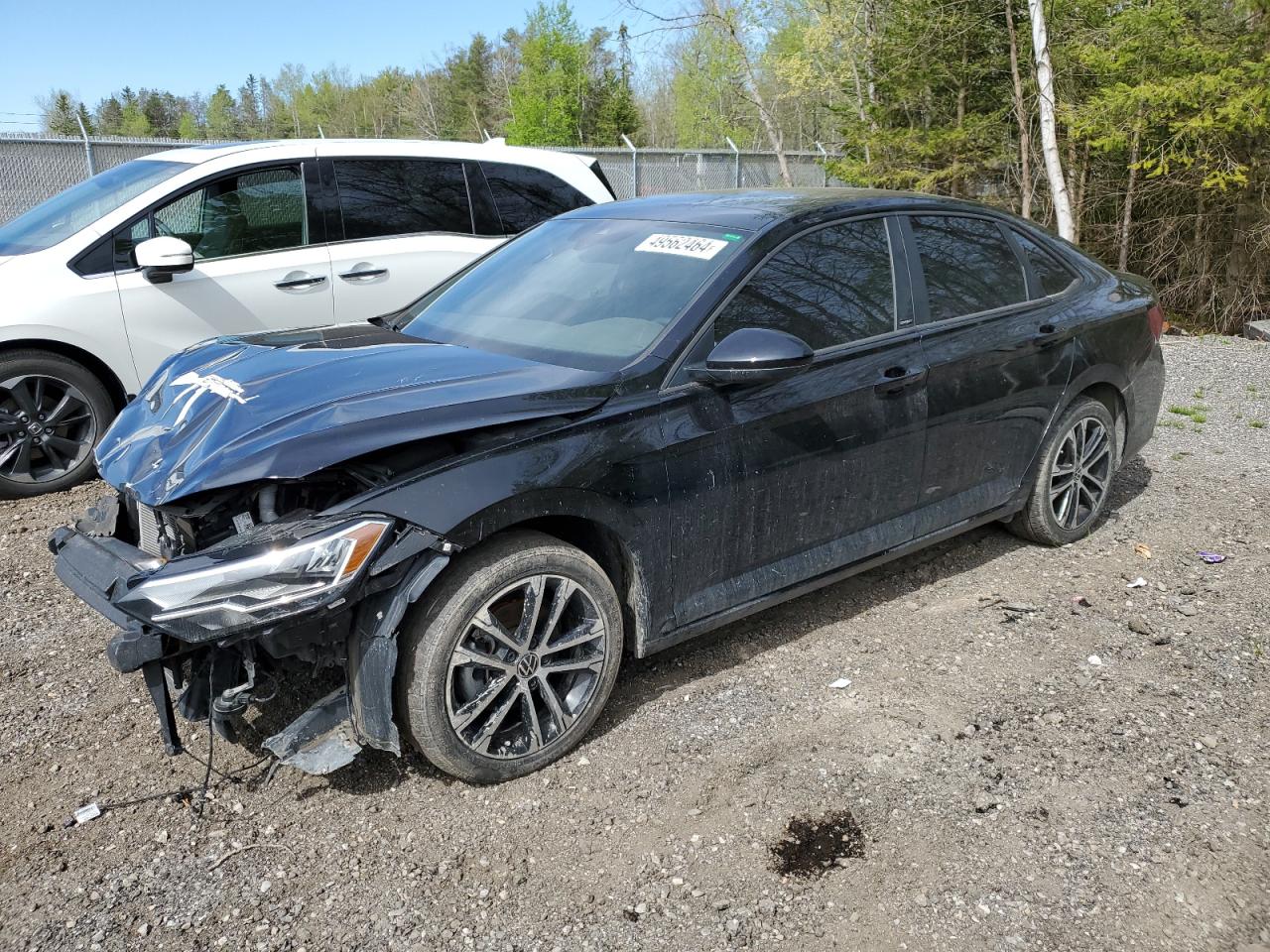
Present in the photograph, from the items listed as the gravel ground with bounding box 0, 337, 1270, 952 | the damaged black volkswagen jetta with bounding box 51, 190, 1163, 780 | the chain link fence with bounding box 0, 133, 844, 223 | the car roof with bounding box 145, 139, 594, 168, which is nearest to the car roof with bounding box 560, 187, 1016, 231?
the damaged black volkswagen jetta with bounding box 51, 190, 1163, 780

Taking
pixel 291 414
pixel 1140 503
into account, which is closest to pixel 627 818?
pixel 291 414

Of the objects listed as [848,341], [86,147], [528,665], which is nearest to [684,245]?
[848,341]

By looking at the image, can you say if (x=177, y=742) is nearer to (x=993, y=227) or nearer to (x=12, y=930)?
(x=12, y=930)

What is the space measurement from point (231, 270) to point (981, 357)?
4.27 metres

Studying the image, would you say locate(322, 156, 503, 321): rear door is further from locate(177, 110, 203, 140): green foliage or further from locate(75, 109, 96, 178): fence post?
locate(177, 110, 203, 140): green foliage

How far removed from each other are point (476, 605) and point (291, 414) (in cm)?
76

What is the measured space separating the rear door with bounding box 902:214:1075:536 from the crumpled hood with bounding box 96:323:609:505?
1630 mm

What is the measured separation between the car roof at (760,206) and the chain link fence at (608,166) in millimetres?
4746

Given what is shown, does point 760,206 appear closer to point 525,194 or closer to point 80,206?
point 525,194

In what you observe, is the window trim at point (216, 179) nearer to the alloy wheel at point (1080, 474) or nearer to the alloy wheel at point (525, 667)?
the alloy wheel at point (525, 667)

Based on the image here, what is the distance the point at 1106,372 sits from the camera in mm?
4949

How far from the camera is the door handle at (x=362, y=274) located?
642 cm

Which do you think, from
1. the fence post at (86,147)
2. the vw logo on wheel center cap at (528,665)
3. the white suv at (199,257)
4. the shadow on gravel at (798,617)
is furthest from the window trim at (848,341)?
the fence post at (86,147)

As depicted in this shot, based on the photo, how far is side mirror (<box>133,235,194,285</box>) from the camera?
221 inches
